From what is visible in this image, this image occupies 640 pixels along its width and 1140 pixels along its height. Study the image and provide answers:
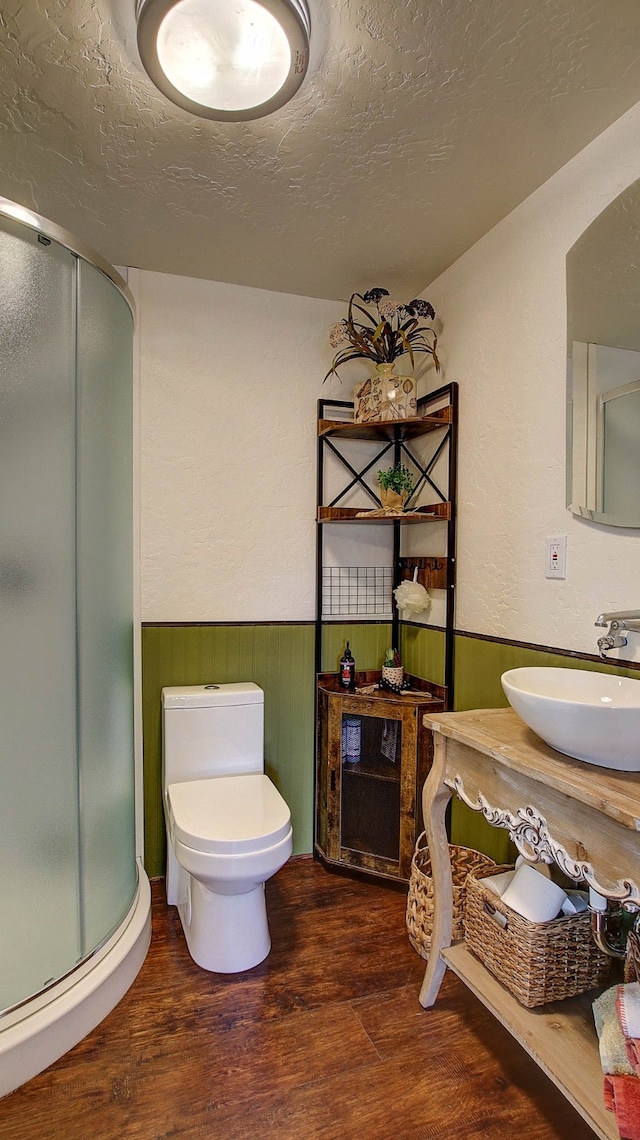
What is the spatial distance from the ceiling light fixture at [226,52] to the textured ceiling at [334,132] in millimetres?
62

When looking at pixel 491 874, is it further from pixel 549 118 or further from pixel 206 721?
pixel 549 118

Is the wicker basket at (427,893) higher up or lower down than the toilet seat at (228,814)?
lower down

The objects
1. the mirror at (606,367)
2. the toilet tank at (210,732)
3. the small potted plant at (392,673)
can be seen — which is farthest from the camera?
the small potted plant at (392,673)

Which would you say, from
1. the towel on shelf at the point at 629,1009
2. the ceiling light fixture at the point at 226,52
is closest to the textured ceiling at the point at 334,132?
the ceiling light fixture at the point at 226,52

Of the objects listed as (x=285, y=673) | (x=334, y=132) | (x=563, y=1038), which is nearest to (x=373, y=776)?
(x=285, y=673)

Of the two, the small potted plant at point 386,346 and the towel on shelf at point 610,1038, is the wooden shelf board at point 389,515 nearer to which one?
the small potted plant at point 386,346

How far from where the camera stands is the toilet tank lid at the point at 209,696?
2.14 metres

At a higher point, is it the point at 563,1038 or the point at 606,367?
the point at 606,367

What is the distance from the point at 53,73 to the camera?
1.39 m

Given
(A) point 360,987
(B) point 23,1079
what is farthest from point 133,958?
(A) point 360,987

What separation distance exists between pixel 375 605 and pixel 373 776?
712 millimetres

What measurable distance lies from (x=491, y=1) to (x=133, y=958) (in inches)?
95.8

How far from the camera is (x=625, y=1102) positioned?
1084 millimetres

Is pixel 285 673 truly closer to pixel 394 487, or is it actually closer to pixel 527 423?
pixel 394 487
